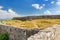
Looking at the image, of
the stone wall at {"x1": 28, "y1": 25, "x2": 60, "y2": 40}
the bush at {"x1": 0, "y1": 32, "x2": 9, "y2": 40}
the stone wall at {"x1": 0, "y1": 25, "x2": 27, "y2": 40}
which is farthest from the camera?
the bush at {"x1": 0, "y1": 32, "x2": 9, "y2": 40}

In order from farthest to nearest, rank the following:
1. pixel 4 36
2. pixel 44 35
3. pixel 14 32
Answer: pixel 4 36, pixel 14 32, pixel 44 35

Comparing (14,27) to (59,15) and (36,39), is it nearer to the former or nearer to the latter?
(59,15)

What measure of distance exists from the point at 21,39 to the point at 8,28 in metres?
1.15

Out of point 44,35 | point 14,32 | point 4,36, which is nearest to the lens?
point 44,35

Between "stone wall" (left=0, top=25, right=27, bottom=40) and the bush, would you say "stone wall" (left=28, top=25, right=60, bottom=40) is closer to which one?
"stone wall" (left=0, top=25, right=27, bottom=40)

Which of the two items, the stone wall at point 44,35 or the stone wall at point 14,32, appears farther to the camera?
the stone wall at point 14,32

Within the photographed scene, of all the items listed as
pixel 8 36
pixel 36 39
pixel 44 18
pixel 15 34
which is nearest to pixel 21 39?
pixel 15 34

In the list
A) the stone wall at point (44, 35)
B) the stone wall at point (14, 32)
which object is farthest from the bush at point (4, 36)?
the stone wall at point (44, 35)

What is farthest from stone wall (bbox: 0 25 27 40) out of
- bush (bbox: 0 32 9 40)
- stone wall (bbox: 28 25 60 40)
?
stone wall (bbox: 28 25 60 40)

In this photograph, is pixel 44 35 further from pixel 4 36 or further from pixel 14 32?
pixel 4 36

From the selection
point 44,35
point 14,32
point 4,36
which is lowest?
point 4,36

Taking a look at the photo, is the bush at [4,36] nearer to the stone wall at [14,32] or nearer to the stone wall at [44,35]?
the stone wall at [14,32]

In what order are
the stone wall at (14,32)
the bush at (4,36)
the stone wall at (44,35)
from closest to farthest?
the stone wall at (44,35)
the stone wall at (14,32)
the bush at (4,36)

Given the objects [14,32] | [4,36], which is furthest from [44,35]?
[4,36]
